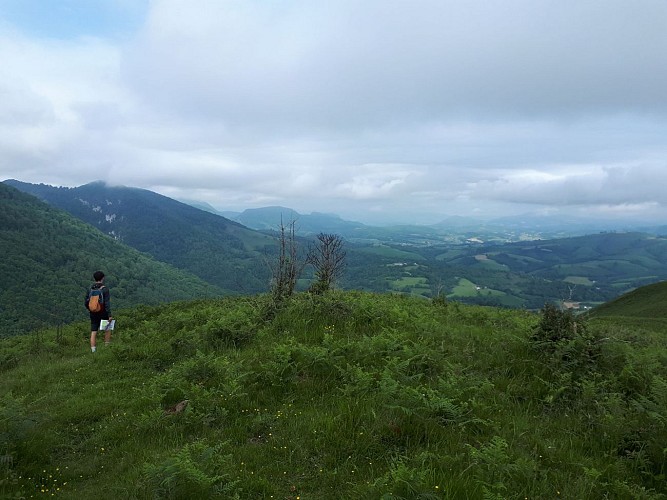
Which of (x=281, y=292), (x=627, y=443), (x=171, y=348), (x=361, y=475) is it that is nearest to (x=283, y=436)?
(x=361, y=475)

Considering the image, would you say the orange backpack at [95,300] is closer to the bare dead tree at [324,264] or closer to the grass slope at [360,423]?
the grass slope at [360,423]

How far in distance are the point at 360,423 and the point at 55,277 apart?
17827 centimetres

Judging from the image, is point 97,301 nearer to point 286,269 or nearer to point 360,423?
point 286,269

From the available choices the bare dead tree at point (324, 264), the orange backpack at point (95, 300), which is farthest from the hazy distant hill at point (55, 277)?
the orange backpack at point (95, 300)

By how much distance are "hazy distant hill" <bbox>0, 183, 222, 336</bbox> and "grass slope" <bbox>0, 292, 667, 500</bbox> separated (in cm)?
10581

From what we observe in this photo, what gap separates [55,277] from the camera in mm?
149625

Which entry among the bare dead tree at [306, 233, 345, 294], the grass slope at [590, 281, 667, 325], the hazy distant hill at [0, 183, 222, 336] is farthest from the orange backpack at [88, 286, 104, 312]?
the hazy distant hill at [0, 183, 222, 336]

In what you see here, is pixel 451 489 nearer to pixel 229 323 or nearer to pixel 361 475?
pixel 361 475

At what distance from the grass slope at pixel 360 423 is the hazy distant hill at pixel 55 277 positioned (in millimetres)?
105812

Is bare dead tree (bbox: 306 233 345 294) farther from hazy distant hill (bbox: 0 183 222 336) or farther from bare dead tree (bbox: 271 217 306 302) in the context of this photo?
hazy distant hill (bbox: 0 183 222 336)

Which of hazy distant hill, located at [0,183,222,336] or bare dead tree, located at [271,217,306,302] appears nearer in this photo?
bare dead tree, located at [271,217,306,302]

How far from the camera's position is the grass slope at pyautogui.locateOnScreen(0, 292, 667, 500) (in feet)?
15.5

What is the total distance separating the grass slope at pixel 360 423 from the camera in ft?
15.5

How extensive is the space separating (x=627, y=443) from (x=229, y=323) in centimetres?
983
